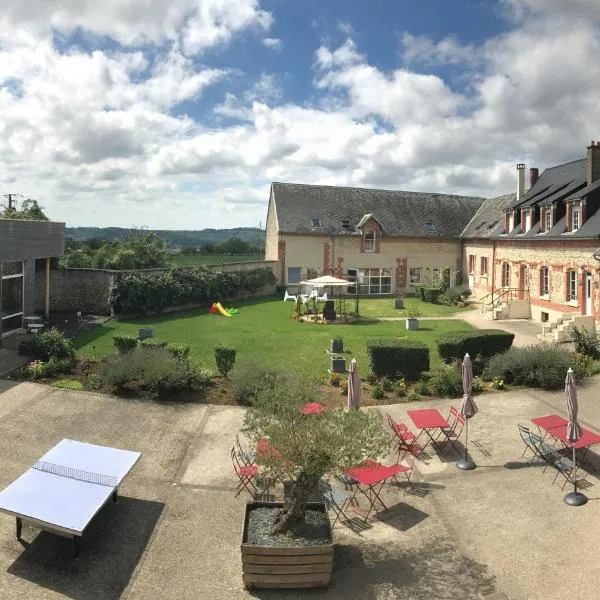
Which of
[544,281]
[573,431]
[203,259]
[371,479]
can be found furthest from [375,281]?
[203,259]

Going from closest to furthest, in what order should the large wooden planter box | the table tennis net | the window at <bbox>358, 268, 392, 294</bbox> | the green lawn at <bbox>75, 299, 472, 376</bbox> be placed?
the large wooden planter box < the table tennis net < the green lawn at <bbox>75, 299, 472, 376</bbox> < the window at <bbox>358, 268, 392, 294</bbox>

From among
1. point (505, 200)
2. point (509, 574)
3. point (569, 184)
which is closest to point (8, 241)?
point (509, 574)

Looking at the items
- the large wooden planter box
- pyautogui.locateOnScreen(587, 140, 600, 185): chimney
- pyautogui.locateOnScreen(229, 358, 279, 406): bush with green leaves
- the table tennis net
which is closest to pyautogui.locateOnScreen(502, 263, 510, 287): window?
pyautogui.locateOnScreen(587, 140, 600, 185): chimney

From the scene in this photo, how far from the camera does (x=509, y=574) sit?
7.30 meters

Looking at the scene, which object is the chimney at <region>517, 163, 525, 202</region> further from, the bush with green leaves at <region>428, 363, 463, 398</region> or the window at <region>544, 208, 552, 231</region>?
the bush with green leaves at <region>428, 363, 463, 398</region>

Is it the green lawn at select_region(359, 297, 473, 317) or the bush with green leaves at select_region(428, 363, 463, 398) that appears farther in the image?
the green lawn at select_region(359, 297, 473, 317)

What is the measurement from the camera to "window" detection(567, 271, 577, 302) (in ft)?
80.8

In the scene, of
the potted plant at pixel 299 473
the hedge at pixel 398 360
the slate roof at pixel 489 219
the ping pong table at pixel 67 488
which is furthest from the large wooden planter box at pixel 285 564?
the slate roof at pixel 489 219

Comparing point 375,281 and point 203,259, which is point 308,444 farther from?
point 203,259

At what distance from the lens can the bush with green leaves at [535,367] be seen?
15.1 metres

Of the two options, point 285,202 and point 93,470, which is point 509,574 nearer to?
point 93,470

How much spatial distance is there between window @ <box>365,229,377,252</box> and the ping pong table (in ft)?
104

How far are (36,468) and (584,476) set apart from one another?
9637 mm

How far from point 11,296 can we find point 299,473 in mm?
18096
